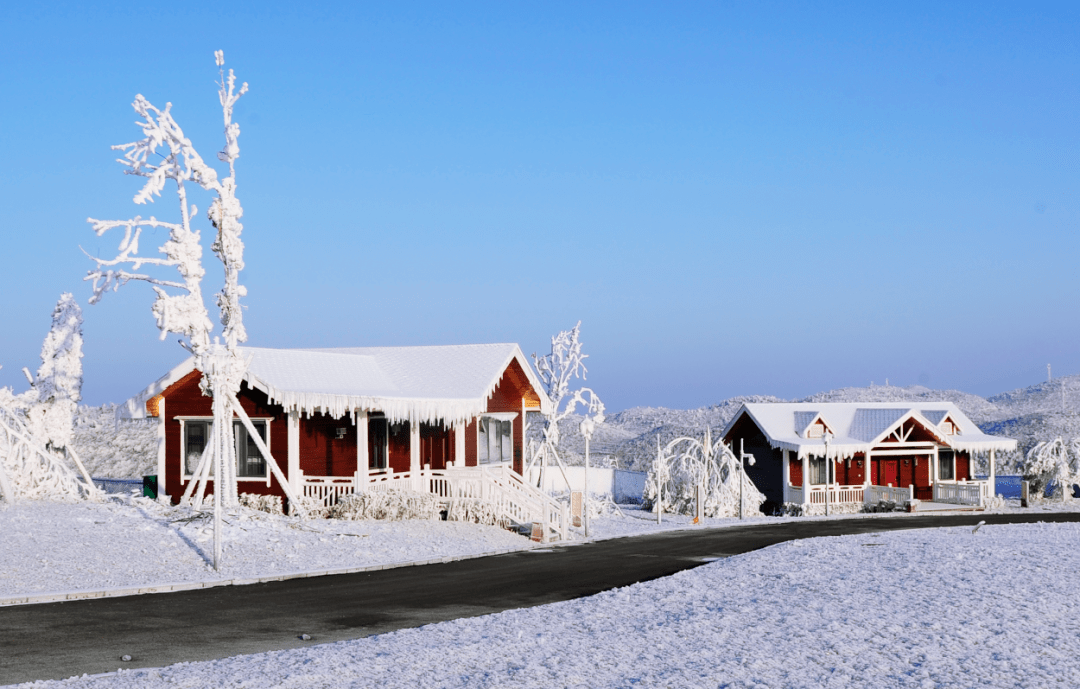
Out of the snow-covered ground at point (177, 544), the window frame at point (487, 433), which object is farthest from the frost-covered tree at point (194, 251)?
the window frame at point (487, 433)

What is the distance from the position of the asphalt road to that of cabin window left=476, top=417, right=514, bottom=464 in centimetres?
1123

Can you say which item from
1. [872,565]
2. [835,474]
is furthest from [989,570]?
[835,474]

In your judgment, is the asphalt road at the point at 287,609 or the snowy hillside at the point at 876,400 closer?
the asphalt road at the point at 287,609

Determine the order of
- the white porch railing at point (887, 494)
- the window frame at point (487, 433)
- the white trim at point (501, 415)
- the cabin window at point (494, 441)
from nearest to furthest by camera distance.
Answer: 1. the white trim at point (501, 415)
2. the window frame at point (487, 433)
3. the cabin window at point (494, 441)
4. the white porch railing at point (887, 494)

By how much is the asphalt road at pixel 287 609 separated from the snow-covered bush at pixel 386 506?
402cm

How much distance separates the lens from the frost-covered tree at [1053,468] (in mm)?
44312

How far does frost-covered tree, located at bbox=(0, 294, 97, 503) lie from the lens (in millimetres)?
25094

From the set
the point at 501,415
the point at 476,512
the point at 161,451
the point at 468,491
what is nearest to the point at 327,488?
the point at 468,491

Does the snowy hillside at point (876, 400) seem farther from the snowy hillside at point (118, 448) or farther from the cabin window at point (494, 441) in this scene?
the snowy hillside at point (118, 448)

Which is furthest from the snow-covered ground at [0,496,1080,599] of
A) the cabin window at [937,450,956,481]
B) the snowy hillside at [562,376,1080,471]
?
the snowy hillside at [562,376,1080,471]

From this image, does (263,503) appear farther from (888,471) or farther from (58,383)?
(888,471)

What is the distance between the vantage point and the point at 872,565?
16.2 meters

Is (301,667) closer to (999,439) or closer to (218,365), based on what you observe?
(218,365)

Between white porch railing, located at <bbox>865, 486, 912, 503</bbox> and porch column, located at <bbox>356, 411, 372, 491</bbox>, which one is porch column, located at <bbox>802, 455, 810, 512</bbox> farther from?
porch column, located at <bbox>356, 411, 372, 491</bbox>
